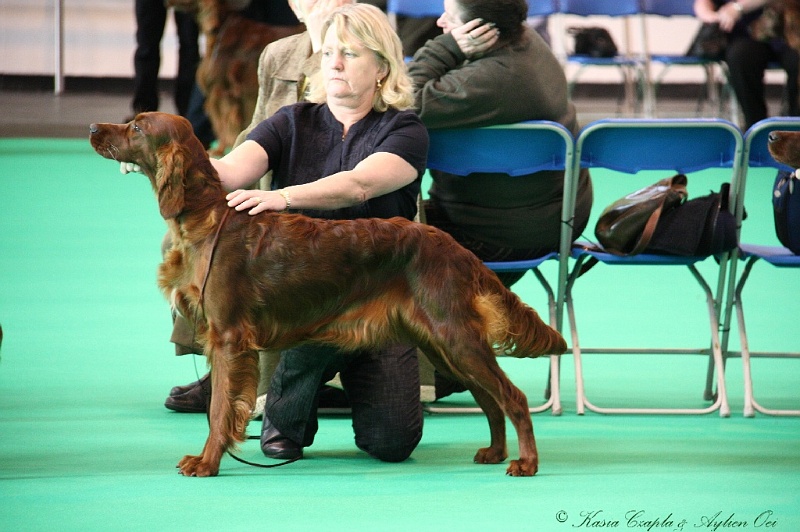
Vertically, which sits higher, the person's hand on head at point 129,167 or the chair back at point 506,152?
the person's hand on head at point 129,167

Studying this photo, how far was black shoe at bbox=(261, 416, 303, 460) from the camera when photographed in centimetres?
338

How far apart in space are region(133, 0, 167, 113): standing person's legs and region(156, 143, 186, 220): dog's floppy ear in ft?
20.3

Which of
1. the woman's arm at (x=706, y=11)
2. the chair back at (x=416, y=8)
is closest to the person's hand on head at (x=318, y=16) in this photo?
the chair back at (x=416, y=8)

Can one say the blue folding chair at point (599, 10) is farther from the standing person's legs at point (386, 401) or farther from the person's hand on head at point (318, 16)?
the standing person's legs at point (386, 401)

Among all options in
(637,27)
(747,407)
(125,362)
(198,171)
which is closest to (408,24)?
(125,362)

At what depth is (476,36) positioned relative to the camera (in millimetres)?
3920

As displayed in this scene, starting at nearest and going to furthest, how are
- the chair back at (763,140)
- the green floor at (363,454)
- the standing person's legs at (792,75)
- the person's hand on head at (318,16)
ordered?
the green floor at (363,454) < the person's hand on head at (318,16) < the chair back at (763,140) < the standing person's legs at (792,75)

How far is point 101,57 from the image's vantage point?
12555mm

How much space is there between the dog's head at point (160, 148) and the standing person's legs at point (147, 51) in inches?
242

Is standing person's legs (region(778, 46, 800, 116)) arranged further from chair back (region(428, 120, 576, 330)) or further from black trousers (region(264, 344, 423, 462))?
black trousers (region(264, 344, 423, 462))

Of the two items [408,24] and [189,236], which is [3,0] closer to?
[408,24]

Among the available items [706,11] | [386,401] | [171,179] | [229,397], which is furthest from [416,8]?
[229,397]

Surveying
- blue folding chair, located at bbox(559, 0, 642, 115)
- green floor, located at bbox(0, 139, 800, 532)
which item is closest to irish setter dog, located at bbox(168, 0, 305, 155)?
green floor, located at bbox(0, 139, 800, 532)

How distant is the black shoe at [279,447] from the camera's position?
133 inches
